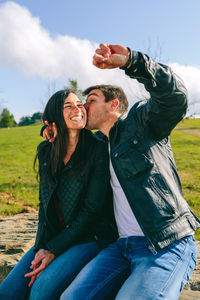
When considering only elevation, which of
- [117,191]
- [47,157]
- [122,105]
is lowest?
[117,191]

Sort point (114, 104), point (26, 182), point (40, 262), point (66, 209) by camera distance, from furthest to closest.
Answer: point (26, 182), point (114, 104), point (66, 209), point (40, 262)

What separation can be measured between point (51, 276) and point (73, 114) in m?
1.71

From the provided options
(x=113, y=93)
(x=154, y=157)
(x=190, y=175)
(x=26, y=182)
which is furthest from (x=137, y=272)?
(x=190, y=175)

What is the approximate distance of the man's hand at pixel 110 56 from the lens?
6.69ft

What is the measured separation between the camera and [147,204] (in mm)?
2434

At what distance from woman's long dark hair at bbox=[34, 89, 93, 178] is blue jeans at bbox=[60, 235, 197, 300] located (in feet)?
3.38

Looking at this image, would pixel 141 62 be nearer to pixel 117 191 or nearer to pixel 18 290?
pixel 117 191

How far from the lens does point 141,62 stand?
7.08 feet

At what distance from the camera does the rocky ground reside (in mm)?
2867

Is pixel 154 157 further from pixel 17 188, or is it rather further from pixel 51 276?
pixel 17 188

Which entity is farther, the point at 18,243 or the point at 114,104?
the point at 18,243

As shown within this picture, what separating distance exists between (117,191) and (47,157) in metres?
0.99

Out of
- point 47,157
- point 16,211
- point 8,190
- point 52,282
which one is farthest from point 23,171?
point 52,282

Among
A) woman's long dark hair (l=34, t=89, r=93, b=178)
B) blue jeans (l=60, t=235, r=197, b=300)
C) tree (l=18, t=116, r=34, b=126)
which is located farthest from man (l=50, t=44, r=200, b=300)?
tree (l=18, t=116, r=34, b=126)
